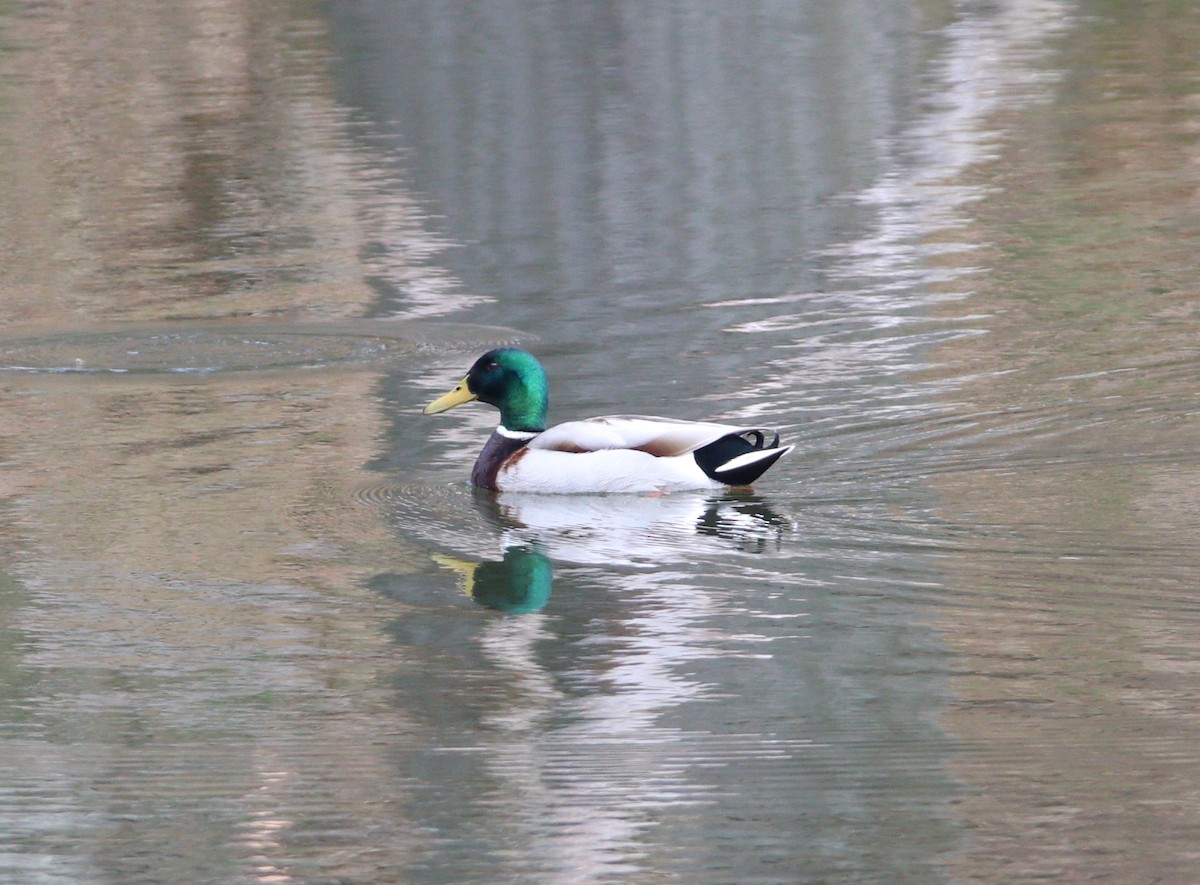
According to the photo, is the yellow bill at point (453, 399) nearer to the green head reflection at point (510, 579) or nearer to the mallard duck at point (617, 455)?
the mallard duck at point (617, 455)

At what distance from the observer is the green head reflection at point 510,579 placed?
300 inches

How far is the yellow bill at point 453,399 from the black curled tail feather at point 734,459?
1.23 metres

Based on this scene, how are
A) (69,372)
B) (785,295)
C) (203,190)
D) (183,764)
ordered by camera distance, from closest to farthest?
(183,764) → (69,372) → (785,295) → (203,190)

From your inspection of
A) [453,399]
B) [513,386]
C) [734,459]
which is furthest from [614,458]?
[453,399]

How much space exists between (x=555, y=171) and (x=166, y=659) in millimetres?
11268

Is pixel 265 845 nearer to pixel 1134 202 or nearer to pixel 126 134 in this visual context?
pixel 1134 202

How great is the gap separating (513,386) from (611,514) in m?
0.93

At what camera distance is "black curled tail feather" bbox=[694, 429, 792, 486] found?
8680mm

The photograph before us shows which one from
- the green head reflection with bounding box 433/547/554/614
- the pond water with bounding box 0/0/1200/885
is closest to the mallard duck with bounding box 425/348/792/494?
the pond water with bounding box 0/0/1200/885

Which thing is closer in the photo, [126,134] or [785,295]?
[785,295]

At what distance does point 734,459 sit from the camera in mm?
8750

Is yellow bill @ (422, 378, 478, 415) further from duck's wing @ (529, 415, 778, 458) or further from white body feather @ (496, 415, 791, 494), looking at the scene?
duck's wing @ (529, 415, 778, 458)

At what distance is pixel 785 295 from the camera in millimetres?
12891

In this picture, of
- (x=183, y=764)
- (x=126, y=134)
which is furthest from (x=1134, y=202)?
(x=183, y=764)
